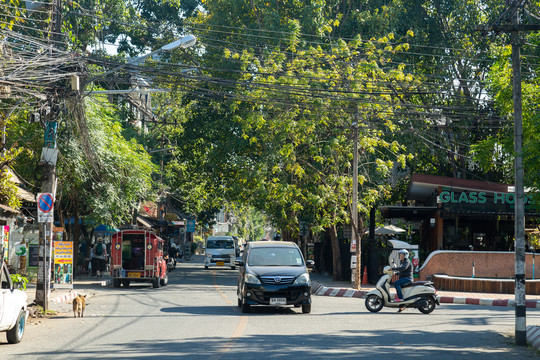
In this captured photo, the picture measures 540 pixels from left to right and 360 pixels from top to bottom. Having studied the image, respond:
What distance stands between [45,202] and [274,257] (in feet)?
19.8

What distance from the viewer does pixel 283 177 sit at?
31.5 metres

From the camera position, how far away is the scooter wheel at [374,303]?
734 inches

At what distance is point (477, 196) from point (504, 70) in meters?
14.9

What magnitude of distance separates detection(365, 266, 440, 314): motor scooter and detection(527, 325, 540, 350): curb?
3.69 m

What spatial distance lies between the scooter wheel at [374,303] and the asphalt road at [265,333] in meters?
0.24

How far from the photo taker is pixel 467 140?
125 ft

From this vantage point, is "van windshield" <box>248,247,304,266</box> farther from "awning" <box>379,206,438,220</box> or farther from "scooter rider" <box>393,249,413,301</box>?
"awning" <box>379,206,438,220</box>

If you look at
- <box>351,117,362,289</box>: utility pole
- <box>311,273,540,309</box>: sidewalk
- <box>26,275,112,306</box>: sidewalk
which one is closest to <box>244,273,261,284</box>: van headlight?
<box>26,275,112,306</box>: sidewalk

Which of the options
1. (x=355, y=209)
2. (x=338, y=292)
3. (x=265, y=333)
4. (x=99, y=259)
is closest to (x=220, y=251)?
(x=99, y=259)

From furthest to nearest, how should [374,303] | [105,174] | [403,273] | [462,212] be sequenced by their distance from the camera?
[105,174]
[462,212]
[374,303]
[403,273]

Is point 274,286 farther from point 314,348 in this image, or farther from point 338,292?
point 338,292

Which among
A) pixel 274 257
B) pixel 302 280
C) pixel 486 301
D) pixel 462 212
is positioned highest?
pixel 462 212

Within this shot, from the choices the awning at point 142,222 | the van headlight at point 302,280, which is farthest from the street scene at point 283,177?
the awning at point 142,222

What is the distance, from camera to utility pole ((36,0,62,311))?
58.3ft
